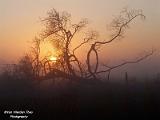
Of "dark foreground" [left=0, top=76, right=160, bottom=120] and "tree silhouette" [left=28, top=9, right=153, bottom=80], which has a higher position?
"tree silhouette" [left=28, top=9, right=153, bottom=80]

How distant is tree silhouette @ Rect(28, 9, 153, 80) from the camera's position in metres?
3.95

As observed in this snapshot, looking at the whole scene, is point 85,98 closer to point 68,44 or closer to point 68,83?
point 68,83

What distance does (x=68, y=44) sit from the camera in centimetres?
397

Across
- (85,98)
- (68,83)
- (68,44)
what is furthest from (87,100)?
(68,44)

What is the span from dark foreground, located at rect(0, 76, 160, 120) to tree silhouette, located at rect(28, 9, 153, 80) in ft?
0.31

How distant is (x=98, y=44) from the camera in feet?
13.0

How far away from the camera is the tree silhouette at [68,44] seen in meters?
3.95

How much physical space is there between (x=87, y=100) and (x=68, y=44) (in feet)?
1.42

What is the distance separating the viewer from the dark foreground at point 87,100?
12.7 ft

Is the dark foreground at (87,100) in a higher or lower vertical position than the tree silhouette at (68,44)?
lower

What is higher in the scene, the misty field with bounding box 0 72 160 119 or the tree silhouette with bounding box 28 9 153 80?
the tree silhouette with bounding box 28 9 153 80

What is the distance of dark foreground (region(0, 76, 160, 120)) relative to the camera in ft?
12.7

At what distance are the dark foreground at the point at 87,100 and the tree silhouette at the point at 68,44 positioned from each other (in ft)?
0.31

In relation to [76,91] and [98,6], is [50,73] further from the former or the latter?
[98,6]
